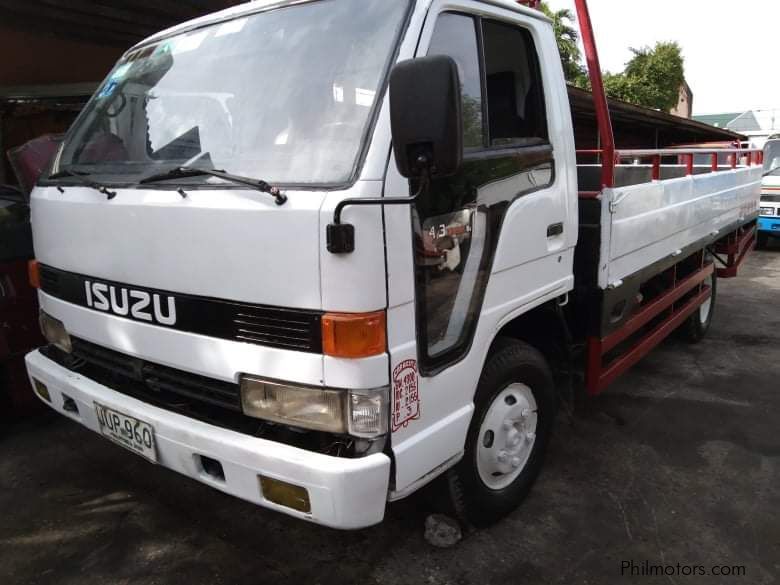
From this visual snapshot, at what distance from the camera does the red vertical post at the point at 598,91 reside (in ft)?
9.79

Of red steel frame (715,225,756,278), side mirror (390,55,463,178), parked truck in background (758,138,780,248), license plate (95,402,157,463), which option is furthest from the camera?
parked truck in background (758,138,780,248)

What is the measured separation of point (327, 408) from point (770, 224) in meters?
11.5

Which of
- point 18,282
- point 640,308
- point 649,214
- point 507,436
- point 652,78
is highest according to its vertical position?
point 652,78

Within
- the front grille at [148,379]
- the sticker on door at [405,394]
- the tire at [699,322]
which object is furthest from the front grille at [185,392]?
the tire at [699,322]

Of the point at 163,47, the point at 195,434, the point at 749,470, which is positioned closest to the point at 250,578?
the point at 195,434

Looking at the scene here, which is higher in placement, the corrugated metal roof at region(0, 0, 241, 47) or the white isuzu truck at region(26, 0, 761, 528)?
the corrugated metal roof at region(0, 0, 241, 47)

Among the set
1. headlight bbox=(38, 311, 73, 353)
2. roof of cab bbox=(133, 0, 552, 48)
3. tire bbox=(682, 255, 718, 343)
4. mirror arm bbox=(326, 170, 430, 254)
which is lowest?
tire bbox=(682, 255, 718, 343)

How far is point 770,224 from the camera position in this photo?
11000 mm

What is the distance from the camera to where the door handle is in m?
2.75

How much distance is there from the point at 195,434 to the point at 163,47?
177cm

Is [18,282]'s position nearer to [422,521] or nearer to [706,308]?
→ [422,521]

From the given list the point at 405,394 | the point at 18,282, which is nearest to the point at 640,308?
the point at 405,394

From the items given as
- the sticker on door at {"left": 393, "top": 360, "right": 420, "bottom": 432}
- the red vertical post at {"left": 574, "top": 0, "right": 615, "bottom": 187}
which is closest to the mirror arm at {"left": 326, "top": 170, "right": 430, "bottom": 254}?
the sticker on door at {"left": 393, "top": 360, "right": 420, "bottom": 432}

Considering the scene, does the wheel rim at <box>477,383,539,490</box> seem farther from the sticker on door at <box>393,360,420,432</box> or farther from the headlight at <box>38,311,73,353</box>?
the headlight at <box>38,311,73,353</box>
